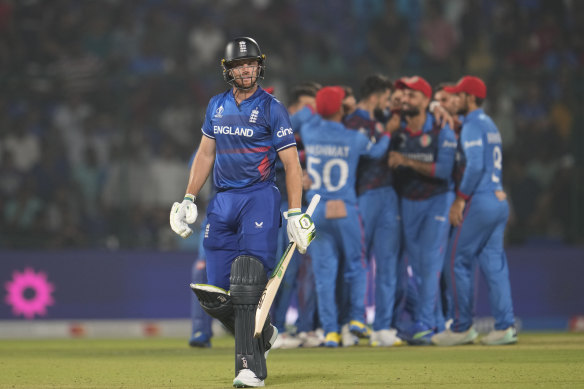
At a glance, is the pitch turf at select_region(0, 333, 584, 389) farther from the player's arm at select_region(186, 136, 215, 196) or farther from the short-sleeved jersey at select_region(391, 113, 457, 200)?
the short-sleeved jersey at select_region(391, 113, 457, 200)

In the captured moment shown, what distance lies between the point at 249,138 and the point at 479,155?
415cm

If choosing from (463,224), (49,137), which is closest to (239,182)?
(463,224)

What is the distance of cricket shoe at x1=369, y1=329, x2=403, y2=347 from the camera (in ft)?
35.4

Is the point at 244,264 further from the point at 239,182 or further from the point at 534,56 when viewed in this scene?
the point at 534,56

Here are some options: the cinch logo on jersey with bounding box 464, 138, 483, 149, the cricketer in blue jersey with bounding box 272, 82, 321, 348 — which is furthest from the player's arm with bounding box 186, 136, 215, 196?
the cinch logo on jersey with bounding box 464, 138, 483, 149

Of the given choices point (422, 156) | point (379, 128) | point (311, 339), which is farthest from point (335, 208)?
point (311, 339)

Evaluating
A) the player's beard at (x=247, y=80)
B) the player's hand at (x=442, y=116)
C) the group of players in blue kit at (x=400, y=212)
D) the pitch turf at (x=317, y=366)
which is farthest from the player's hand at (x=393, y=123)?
the player's beard at (x=247, y=80)

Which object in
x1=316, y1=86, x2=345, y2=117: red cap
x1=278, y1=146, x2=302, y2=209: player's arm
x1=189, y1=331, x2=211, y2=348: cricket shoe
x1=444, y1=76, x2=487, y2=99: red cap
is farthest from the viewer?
x1=189, y1=331, x2=211, y2=348: cricket shoe

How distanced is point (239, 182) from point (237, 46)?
96cm

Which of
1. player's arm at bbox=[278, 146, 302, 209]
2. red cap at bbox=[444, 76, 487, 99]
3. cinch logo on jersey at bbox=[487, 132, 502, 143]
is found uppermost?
red cap at bbox=[444, 76, 487, 99]

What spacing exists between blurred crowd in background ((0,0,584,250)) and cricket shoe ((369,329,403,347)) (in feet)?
14.3

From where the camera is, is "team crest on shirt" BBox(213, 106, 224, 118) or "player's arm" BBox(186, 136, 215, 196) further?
"player's arm" BBox(186, 136, 215, 196)

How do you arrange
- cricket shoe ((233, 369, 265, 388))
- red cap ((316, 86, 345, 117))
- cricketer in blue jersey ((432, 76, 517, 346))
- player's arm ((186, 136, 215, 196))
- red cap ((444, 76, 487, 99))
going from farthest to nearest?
red cap ((444, 76, 487, 99)) → cricketer in blue jersey ((432, 76, 517, 346)) → red cap ((316, 86, 345, 117)) → player's arm ((186, 136, 215, 196)) → cricket shoe ((233, 369, 265, 388))

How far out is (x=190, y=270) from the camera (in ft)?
47.5
